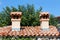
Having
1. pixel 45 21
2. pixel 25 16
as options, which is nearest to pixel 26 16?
pixel 25 16

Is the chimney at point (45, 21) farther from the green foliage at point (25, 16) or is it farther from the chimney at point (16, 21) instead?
the green foliage at point (25, 16)

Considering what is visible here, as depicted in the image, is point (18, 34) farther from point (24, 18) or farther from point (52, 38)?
point (24, 18)

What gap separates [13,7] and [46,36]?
13.8 m

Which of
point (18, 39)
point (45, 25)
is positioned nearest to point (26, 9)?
point (45, 25)

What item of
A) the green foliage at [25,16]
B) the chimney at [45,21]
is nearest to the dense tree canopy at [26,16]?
the green foliage at [25,16]

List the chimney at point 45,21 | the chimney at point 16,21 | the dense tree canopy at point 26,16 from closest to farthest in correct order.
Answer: the chimney at point 16,21
the chimney at point 45,21
the dense tree canopy at point 26,16

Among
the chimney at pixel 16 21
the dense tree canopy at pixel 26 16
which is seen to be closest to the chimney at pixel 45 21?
the chimney at pixel 16 21

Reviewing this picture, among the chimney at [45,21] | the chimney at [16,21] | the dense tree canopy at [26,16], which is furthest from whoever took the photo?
the dense tree canopy at [26,16]

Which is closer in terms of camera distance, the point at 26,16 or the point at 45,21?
the point at 45,21

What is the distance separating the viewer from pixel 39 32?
14898 millimetres

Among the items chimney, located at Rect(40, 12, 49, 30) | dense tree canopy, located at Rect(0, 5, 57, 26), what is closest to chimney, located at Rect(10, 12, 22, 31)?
chimney, located at Rect(40, 12, 49, 30)

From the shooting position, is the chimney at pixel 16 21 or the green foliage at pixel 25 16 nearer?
the chimney at pixel 16 21

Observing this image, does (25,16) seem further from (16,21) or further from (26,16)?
(16,21)

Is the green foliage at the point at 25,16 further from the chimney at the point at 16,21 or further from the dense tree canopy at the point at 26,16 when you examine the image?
the chimney at the point at 16,21
